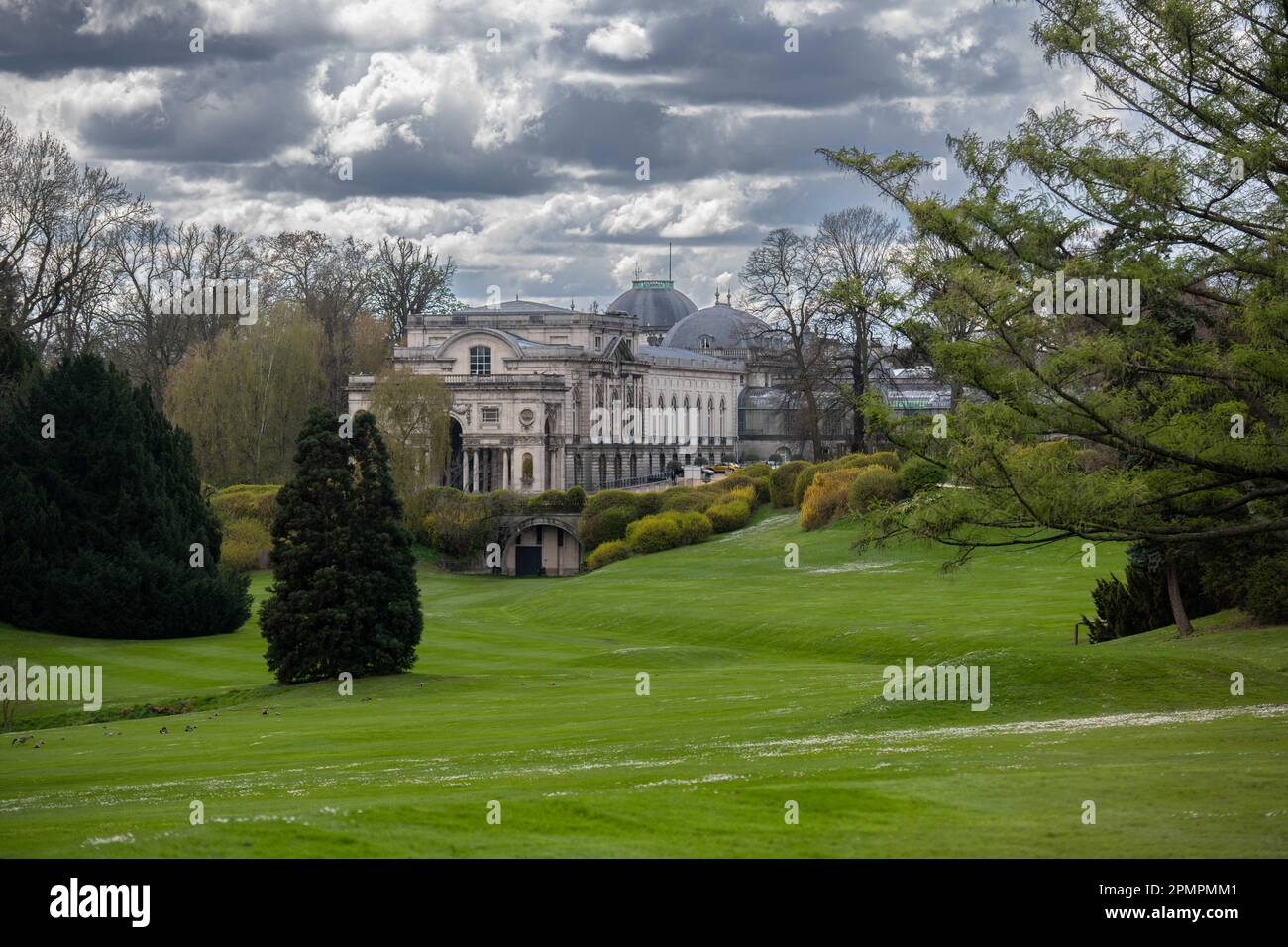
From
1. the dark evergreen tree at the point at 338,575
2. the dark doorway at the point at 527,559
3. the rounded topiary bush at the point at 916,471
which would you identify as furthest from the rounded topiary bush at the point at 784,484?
the rounded topiary bush at the point at 916,471

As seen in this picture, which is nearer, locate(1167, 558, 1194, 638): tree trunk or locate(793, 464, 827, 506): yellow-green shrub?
locate(1167, 558, 1194, 638): tree trunk

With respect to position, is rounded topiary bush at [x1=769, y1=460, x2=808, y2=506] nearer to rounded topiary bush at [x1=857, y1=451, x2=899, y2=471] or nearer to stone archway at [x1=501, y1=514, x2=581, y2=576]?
rounded topiary bush at [x1=857, y1=451, x2=899, y2=471]

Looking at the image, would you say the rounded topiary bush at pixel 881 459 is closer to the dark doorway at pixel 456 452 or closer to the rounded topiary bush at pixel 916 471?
the rounded topiary bush at pixel 916 471

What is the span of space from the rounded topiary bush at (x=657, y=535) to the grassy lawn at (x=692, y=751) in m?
30.2

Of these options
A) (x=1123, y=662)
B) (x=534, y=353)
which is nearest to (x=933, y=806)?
(x=1123, y=662)

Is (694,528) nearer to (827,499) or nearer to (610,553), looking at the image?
(610,553)

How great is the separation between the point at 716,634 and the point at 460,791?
105 ft

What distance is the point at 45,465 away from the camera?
4828cm

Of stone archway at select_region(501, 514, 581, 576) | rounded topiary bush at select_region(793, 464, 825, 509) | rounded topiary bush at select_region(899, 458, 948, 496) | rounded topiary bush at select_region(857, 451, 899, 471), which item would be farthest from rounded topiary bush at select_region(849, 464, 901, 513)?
rounded topiary bush at select_region(899, 458, 948, 496)

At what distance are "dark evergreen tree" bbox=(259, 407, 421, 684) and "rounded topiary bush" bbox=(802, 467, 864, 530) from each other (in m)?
36.7

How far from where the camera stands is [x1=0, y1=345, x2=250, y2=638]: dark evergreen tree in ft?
152

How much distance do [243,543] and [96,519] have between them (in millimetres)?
23198

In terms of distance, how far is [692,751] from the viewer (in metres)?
19.7
